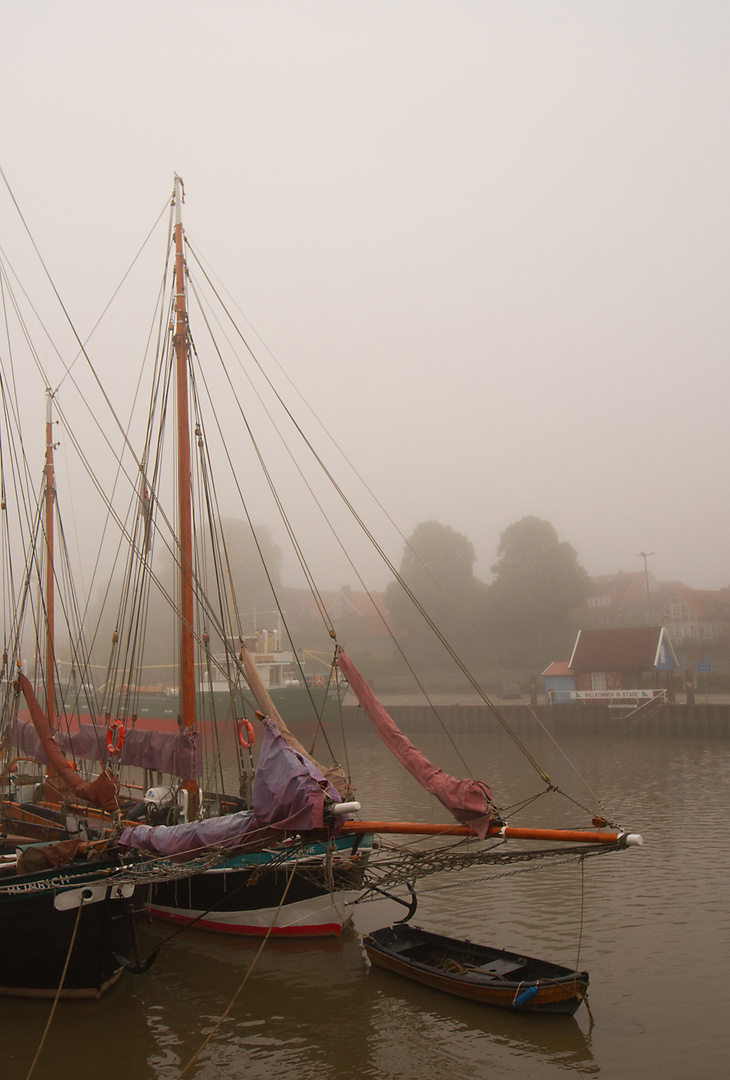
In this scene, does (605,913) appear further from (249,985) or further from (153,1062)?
(153,1062)

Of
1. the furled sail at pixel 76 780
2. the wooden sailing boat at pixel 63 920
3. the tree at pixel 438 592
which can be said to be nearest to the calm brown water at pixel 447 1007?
the wooden sailing boat at pixel 63 920

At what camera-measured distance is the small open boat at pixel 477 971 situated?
1166cm

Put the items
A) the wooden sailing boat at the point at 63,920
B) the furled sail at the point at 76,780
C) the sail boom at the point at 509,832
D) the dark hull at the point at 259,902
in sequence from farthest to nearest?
the dark hull at the point at 259,902, the furled sail at the point at 76,780, the wooden sailing boat at the point at 63,920, the sail boom at the point at 509,832

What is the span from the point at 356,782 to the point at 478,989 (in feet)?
74.1

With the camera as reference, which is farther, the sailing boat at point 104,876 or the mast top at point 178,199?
the mast top at point 178,199

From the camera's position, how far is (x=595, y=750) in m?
41.6

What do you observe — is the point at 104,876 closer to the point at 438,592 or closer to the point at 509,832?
the point at 509,832

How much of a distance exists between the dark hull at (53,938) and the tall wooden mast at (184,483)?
17.5 feet

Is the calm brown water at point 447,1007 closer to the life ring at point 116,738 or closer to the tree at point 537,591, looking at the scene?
the life ring at point 116,738

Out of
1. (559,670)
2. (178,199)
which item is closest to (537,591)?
(559,670)

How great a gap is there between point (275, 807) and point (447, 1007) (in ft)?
13.4

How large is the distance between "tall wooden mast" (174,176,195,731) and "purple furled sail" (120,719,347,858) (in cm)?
522

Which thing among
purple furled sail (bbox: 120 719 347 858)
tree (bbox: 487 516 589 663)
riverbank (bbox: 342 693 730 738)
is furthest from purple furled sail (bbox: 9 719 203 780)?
tree (bbox: 487 516 589 663)

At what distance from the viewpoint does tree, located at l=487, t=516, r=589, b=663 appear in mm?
78062
